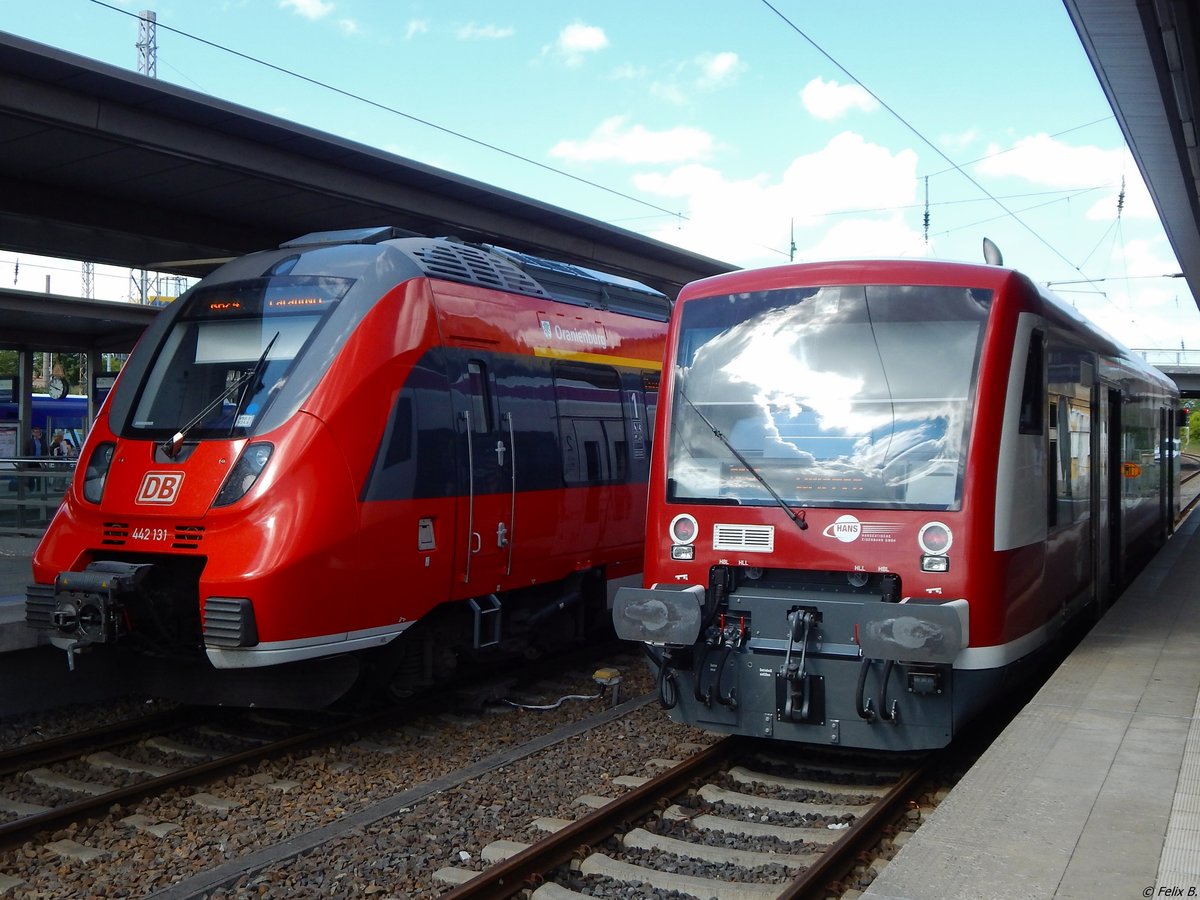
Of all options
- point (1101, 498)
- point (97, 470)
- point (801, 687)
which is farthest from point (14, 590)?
point (1101, 498)

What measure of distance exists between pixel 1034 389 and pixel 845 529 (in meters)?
1.54

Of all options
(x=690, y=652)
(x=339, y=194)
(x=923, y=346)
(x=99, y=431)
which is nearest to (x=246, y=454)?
(x=99, y=431)

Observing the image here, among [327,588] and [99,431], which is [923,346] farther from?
[99,431]

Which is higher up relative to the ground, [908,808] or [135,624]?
[135,624]

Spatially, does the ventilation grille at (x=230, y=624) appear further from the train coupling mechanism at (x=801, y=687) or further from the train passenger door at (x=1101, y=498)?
the train passenger door at (x=1101, y=498)

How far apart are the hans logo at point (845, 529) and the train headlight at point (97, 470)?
15.6ft

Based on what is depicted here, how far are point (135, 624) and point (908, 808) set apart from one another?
484cm

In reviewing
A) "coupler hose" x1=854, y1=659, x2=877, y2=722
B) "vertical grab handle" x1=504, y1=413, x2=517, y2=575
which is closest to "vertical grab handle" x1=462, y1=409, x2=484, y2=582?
"vertical grab handle" x1=504, y1=413, x2=517, y2=575

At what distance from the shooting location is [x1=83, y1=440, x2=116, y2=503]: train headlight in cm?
773

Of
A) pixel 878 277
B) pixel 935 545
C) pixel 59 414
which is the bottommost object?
pixel 935 545

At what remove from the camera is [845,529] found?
6.61 m

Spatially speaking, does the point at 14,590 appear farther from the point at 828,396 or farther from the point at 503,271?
the point at 828,396

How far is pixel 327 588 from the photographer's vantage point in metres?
7.06

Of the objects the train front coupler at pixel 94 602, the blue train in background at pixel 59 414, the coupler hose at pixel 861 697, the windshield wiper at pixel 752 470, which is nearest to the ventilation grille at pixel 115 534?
the train front coupler at pixel 94 602
